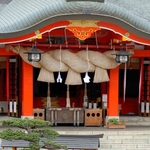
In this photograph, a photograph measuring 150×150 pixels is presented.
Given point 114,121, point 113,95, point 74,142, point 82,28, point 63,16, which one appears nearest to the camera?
point 74,142

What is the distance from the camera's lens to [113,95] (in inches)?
707

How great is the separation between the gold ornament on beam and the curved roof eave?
34cm

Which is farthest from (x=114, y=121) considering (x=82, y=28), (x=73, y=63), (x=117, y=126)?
(x=82, y=28)

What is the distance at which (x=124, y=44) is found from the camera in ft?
57.9

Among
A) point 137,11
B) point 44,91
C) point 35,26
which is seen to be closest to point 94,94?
point 44,91

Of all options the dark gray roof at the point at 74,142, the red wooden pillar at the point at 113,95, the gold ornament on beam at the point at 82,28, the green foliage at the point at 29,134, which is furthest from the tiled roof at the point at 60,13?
the green foliage at the point at 29,134

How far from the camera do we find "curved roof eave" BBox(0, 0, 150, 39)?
16031 mm

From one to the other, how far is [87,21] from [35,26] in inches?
64.5

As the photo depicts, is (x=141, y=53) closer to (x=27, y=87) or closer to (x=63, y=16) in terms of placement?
(x=63, y=16)

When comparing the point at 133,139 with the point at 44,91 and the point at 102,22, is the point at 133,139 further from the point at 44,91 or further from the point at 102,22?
the point at 44,91

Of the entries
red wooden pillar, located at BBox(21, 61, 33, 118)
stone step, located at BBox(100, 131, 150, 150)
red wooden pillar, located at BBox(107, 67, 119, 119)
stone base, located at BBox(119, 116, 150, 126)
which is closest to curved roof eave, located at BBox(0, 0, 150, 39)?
red wooden pillar, located at BBox(21, 61, 33, 118)

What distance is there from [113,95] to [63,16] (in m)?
3.42

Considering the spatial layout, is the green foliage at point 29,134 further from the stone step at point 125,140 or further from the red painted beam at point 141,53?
the red painted beam at point 141,53

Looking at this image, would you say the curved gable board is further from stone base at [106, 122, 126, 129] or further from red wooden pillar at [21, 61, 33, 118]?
stone base at [106, 122, 126, 129]
